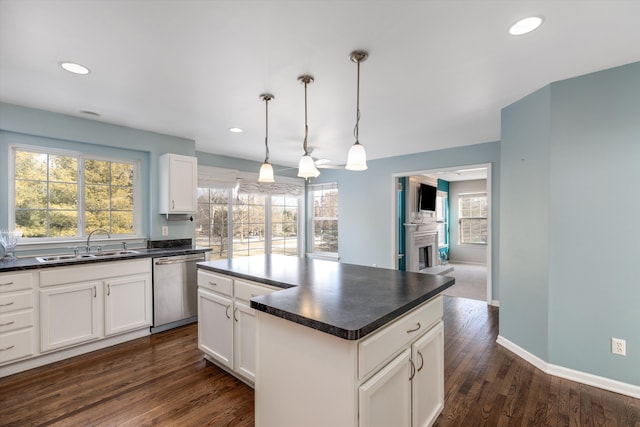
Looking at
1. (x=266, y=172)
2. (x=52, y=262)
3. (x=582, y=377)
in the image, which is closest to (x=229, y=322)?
(x=266, y=172)

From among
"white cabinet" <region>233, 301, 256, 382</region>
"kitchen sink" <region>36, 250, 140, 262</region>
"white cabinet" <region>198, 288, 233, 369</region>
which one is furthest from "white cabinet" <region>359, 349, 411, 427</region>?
"kitchen sink" <region>36, 250, 140, 262</region>

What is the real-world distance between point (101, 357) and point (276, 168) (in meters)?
4.30

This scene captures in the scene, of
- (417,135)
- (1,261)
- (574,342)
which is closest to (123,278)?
(1,261)

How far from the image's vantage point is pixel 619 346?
2.16 metres

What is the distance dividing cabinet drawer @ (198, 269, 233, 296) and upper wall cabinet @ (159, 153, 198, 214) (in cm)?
153

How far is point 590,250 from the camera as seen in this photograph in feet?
7.38

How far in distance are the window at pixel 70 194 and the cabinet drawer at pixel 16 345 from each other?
1.07 meters

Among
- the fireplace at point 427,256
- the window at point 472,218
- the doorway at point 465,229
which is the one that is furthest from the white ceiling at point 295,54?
the window at point 472,218

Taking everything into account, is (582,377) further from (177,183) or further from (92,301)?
(177,183)

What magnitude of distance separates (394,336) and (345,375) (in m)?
0.34

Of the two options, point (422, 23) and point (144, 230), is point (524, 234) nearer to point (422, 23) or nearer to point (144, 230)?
point (422, 23)

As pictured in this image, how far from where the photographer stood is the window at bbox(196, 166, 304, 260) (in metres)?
4.86

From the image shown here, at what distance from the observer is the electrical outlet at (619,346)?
215cm

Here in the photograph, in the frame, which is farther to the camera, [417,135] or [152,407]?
[417,135]
